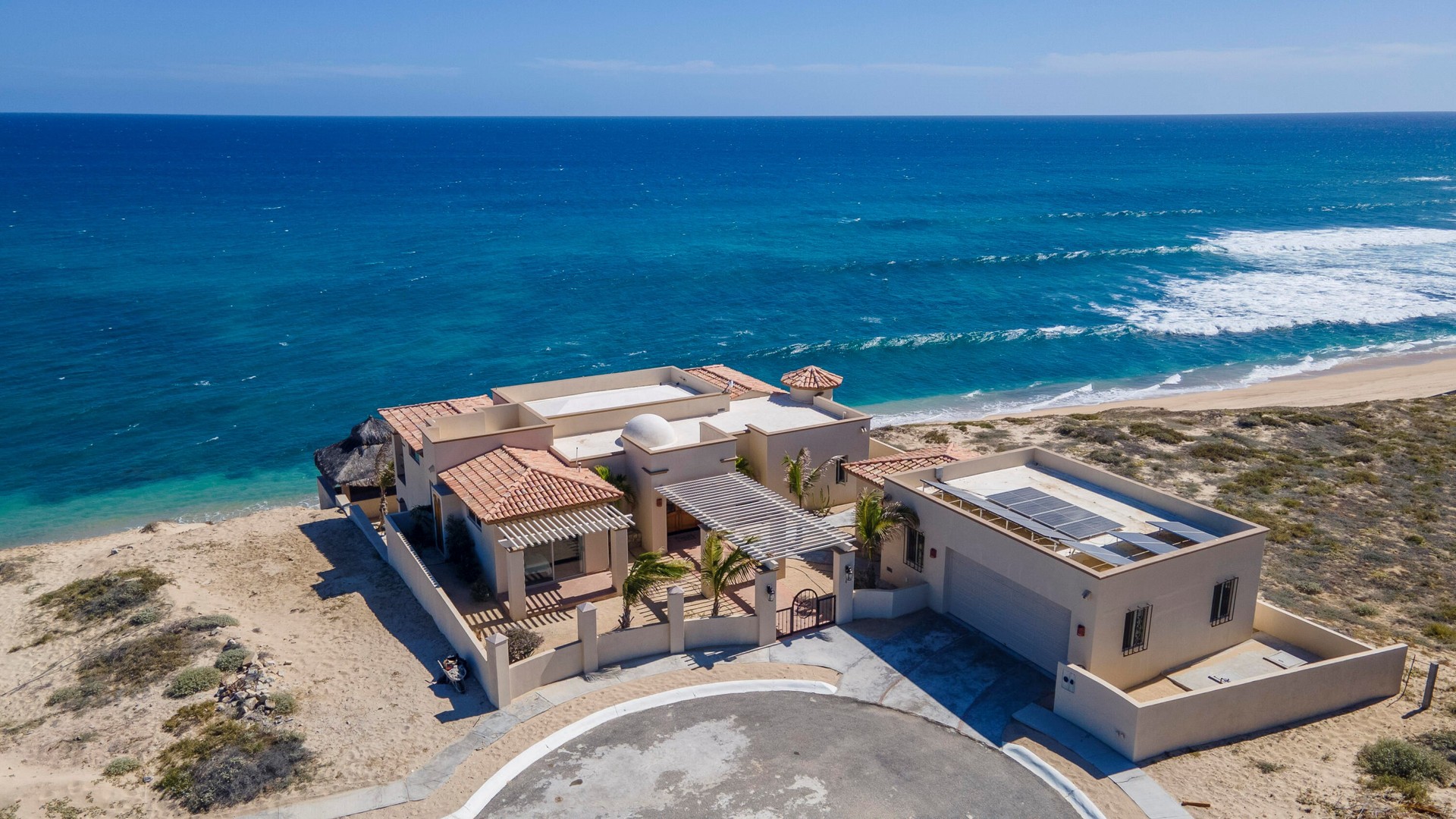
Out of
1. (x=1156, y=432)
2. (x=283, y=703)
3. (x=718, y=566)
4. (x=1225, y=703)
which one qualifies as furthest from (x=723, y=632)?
(x=1156, y=432)

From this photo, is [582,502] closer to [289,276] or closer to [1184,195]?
[289,276]

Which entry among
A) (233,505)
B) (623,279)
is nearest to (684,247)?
(623,279)

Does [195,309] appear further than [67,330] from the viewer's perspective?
Yes

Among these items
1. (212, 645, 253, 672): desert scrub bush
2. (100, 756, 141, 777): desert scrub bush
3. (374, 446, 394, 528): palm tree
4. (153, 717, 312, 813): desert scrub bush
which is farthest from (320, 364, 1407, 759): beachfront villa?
(100, 756, 141, 777): desert scrub bush

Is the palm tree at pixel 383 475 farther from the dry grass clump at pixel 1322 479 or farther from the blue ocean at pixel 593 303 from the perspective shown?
the dry grass clump at pixel 1322 479

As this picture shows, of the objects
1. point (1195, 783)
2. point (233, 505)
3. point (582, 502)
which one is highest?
point (582, 502)

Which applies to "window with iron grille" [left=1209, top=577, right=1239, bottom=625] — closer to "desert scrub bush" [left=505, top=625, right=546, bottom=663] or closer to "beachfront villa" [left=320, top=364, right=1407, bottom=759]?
"beachfront villa" [left=320, top=364, right=1407, bottom=759]
